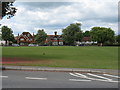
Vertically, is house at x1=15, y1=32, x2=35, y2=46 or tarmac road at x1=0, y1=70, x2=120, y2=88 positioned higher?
house at x1=15, y1=32, x2=35, y2=46

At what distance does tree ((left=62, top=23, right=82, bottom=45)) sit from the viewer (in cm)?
11179

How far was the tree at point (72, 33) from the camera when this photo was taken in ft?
367

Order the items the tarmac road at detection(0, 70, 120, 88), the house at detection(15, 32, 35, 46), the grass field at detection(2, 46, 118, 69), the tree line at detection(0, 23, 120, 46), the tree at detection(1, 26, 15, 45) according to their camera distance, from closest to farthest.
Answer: the tarmac road at detection(0, 70, 120, 88) → the grass field at detection(2, 46, 118, 69) → the tree at detection(1, 26, 15, 45) → the tree line at detection(0, 23, 120, 46) → the house at detection(15, 32, 35, 46)

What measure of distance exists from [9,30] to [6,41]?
22.1 ft

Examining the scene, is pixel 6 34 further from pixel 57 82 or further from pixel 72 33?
pixel 57 82

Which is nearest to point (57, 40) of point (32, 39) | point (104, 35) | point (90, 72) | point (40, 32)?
point (32, 39)

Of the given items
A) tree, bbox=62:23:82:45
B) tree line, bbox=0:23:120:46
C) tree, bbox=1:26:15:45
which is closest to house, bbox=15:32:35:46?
tree line, bbox=0:23:120:46

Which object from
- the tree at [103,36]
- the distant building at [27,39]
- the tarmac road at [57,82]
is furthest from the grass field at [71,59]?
the distant building at [27,39]

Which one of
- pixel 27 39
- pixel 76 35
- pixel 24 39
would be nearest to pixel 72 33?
pixel 76 35

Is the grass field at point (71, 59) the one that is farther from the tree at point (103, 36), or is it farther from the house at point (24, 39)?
the house at point (24, 39)

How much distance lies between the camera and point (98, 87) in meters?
6.98

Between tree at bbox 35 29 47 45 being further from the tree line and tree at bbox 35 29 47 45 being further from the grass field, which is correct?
the grass field

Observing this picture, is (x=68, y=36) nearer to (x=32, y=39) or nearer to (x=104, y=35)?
(x=104, y=35)

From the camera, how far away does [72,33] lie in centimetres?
11300
